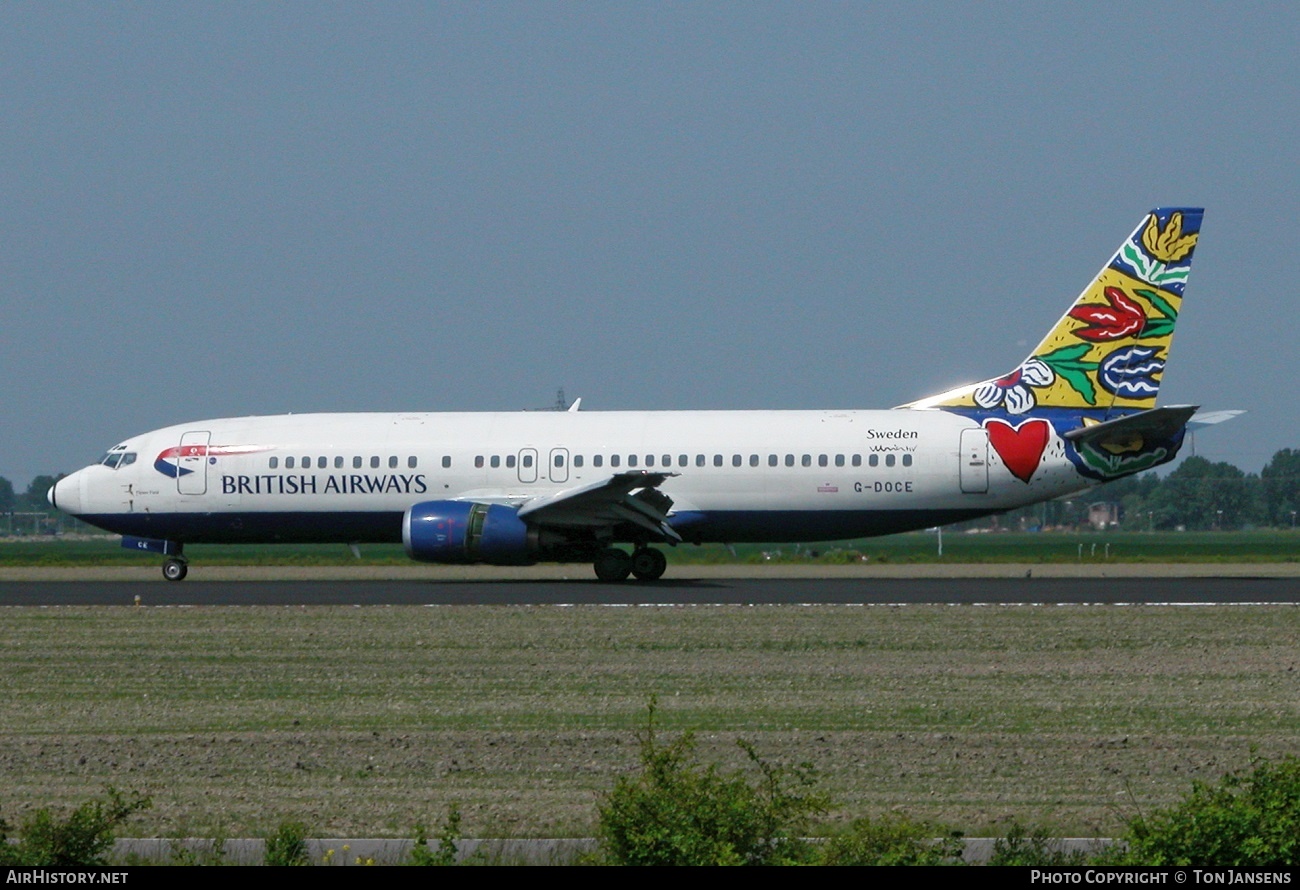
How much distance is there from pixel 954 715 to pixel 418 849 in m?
7.02

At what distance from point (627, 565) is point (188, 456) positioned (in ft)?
30.7

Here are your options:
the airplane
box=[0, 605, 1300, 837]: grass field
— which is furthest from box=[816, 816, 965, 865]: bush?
the airplane

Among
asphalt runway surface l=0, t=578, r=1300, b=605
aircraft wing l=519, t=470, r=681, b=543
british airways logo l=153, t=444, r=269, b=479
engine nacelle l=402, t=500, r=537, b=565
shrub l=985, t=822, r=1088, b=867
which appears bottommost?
shrub l=985, t=822, r=1088, b=867

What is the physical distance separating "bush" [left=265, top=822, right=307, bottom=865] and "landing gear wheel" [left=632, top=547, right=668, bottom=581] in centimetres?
2382

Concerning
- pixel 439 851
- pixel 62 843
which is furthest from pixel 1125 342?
pixel 62 843

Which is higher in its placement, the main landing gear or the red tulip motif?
the red tulip motif

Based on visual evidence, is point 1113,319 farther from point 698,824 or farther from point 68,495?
point 698,824

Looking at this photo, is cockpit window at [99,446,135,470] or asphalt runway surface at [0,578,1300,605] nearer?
asphalt runway surface at [0,578,1300,605]

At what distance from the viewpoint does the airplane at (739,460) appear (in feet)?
102

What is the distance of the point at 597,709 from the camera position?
13.6 m

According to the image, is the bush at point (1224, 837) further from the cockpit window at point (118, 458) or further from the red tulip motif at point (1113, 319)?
the cockpit window at point (118, 458)

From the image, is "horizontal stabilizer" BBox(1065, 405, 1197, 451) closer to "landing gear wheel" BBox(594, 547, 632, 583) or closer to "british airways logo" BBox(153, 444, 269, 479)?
"landing gear wheel" BBox(594, 547, 632, 583)

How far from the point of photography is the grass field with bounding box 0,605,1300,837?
9.98m
